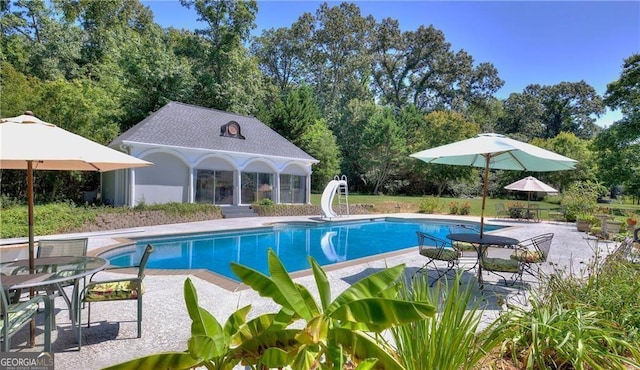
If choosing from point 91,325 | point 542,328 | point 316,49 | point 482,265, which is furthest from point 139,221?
point 316,49

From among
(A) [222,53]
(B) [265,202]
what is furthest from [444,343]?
(A) [222,53]

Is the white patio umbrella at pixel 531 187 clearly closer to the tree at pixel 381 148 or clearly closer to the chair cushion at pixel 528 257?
the chair cushion at pixel 528 257

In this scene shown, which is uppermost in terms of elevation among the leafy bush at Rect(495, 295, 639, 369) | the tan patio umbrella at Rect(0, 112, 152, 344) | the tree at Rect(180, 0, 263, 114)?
the tree at Rect(180, 0, 263, 114)

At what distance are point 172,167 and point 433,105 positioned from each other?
41.1 meters

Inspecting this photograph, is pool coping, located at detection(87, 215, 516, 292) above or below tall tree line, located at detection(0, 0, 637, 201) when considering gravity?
below

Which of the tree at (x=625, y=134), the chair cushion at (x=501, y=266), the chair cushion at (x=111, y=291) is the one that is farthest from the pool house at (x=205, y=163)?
the tree at (x=625, y=134)

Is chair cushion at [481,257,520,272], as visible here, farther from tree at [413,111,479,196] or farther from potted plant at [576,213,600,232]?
tree at [413,111,479,196]

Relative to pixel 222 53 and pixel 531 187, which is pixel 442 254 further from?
pixel 222 53

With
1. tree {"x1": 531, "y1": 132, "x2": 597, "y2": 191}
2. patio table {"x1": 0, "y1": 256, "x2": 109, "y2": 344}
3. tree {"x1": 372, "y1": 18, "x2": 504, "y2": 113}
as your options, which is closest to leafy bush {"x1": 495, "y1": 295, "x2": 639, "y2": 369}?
patio table {"x1": 0, "y1": 256, "x2": 109, "y2": 344}

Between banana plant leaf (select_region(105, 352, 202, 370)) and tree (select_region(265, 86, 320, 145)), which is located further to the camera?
tree (select_region(265, 86, 320, 145))

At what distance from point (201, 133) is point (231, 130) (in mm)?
2008

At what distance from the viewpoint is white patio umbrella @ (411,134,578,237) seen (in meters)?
5.92

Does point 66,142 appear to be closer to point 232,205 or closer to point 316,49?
point 232,205

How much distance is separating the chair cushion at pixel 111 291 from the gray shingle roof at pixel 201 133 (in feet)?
45.7
